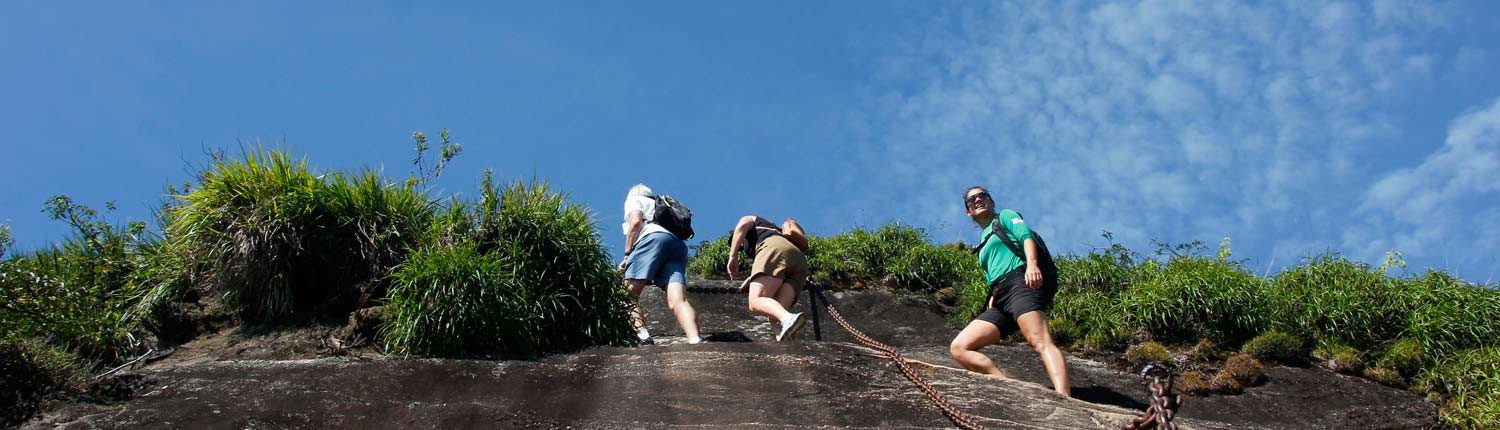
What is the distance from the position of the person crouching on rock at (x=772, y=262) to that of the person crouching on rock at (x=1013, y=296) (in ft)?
5.28

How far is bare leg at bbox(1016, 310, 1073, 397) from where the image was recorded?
328 inches

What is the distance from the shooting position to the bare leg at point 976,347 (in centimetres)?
855

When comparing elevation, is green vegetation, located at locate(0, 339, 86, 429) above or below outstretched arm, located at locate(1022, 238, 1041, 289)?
below

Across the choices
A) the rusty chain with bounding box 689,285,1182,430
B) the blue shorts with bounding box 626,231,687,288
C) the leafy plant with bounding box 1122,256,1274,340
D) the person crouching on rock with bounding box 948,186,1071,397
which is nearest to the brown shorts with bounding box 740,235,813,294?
the rusty chain with bounding box 689,285,1182,430

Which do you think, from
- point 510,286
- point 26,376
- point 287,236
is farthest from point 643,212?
point 26,376

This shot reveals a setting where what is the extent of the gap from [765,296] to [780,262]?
0.98 feet

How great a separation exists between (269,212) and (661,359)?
350 centimetres

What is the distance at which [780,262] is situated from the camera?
10.2 m

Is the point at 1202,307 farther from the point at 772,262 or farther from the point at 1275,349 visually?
the point at 772,262

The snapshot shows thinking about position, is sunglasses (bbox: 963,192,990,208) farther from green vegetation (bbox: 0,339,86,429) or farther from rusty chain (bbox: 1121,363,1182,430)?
green vegetation (bbox: 0,339,86,429)

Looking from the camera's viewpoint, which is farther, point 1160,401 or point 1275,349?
point 1275,349

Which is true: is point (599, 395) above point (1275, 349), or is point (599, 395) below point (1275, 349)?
below

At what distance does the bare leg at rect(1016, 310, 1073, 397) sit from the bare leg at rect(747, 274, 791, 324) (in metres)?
1.98

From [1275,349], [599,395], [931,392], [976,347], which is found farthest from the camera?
[1275,349]
